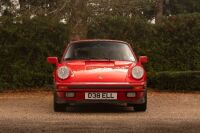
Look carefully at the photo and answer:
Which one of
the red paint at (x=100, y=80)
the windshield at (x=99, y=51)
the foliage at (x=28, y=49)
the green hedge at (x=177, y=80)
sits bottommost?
the green hedge at (x=177, y=80)

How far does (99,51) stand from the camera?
519 inches

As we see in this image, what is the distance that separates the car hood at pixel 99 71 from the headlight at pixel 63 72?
11 centimetres

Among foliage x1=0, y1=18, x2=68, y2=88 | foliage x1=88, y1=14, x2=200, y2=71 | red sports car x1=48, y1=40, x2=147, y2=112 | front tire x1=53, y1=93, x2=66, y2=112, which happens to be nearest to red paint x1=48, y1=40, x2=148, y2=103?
red sports car x1=48, y1=40, x2=147, y2=112

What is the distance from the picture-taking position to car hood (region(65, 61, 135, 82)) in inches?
470

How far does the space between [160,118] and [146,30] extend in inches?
361

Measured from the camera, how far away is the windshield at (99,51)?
13031 mm

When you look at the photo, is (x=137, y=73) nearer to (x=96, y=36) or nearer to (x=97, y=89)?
(x=97, y=89)

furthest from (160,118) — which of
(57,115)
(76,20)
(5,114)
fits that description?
(76,20)

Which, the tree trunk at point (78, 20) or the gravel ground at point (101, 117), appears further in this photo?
the tree trunk at point (78, 20)

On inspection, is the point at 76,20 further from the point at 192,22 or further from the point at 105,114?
the point at 105,114

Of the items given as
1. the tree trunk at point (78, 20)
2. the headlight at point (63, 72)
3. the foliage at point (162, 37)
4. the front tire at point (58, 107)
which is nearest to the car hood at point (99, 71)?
the headlight at point (63, 72)

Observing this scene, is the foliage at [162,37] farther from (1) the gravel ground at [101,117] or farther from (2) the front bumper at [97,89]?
(2) the front bumper at [97,89]

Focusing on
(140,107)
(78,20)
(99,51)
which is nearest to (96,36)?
(78,20)

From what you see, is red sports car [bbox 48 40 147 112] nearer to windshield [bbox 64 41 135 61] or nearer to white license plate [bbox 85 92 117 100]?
white license plate [bbox 85 92 117 100]
